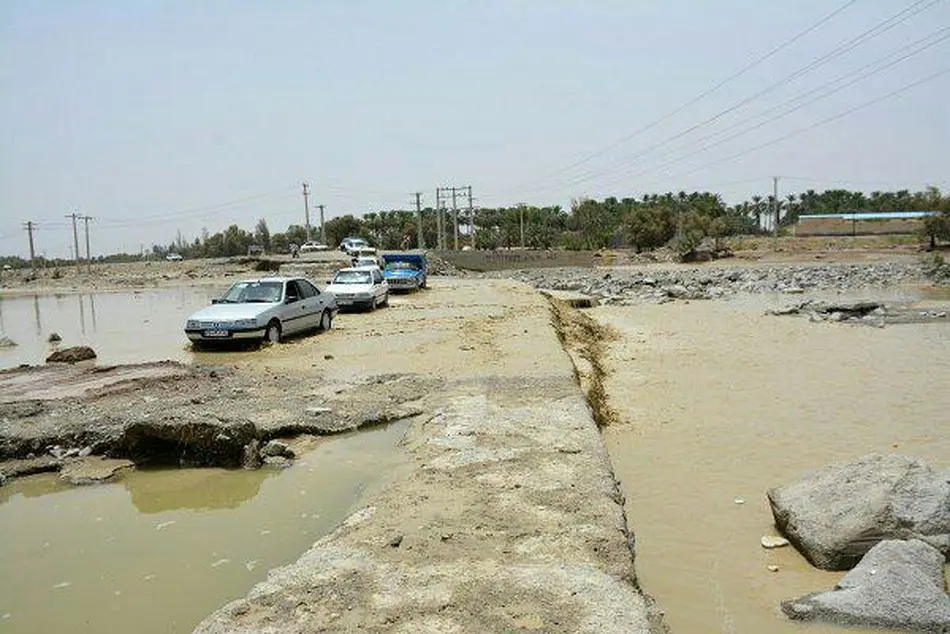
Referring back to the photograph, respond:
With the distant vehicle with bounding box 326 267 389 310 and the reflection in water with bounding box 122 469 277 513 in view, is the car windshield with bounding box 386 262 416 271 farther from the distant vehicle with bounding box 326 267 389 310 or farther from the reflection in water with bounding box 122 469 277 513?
the reflection in water with bounding box 122 469 277 513

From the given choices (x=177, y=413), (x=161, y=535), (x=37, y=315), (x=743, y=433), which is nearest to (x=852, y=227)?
(x=37, y=315)

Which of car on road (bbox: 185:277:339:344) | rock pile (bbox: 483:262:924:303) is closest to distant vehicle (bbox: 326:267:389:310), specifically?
car on road (bbox: 185:277:339:344)

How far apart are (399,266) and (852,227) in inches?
2879

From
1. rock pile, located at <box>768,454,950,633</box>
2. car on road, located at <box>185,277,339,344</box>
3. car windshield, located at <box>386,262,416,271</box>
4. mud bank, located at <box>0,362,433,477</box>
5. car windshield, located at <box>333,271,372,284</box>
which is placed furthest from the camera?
car windshield, located at <box>386,262,416,271</box>

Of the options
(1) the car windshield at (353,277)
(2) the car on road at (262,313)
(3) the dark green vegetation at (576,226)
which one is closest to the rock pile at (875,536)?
(2) the car on road at (262,313)

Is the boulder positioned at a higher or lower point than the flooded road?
higher

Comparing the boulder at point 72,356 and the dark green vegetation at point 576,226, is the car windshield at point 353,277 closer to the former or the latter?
the boulder at point 72,356

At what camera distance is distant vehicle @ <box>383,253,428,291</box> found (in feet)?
111

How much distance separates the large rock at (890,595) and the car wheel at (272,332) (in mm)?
12957

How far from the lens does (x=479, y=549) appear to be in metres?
4.93

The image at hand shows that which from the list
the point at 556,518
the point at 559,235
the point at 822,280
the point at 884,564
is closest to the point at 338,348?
the point at 556,518

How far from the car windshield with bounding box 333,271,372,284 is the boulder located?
10.2 meters

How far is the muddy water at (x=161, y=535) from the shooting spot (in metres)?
4.96

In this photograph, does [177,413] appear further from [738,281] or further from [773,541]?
[738,281]
